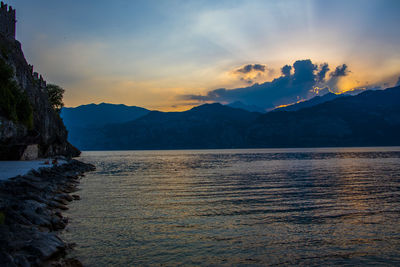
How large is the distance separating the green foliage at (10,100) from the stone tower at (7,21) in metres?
23.1

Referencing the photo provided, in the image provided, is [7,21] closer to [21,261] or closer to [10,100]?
[10,100]

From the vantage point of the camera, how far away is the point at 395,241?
13.1 metres

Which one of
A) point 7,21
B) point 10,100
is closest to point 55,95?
point 7,21

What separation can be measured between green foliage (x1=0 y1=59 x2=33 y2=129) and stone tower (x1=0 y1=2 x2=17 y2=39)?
2308cm

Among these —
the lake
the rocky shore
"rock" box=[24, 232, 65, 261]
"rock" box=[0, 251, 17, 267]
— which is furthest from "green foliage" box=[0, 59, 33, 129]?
"rock" box=[0, 251, 17, 267]

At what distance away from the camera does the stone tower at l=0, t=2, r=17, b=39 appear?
160 feet

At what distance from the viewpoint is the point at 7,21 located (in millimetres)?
50188

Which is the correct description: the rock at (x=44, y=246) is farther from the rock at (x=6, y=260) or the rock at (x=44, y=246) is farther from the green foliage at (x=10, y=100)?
the green foliage at (x=10, y=100)

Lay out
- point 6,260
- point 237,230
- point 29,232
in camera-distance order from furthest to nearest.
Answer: point 237,230 → point 29,232 → point 6,260

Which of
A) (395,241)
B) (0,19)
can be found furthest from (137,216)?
(0,19)

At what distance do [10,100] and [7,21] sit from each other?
2979 centimetres

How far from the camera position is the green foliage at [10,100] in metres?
26.9

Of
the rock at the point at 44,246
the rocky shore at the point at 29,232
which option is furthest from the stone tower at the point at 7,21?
the rock at the point at 44,246

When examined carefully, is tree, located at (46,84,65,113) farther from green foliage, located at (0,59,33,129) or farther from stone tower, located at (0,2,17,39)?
green foliage, located at (0,59,33,129)
